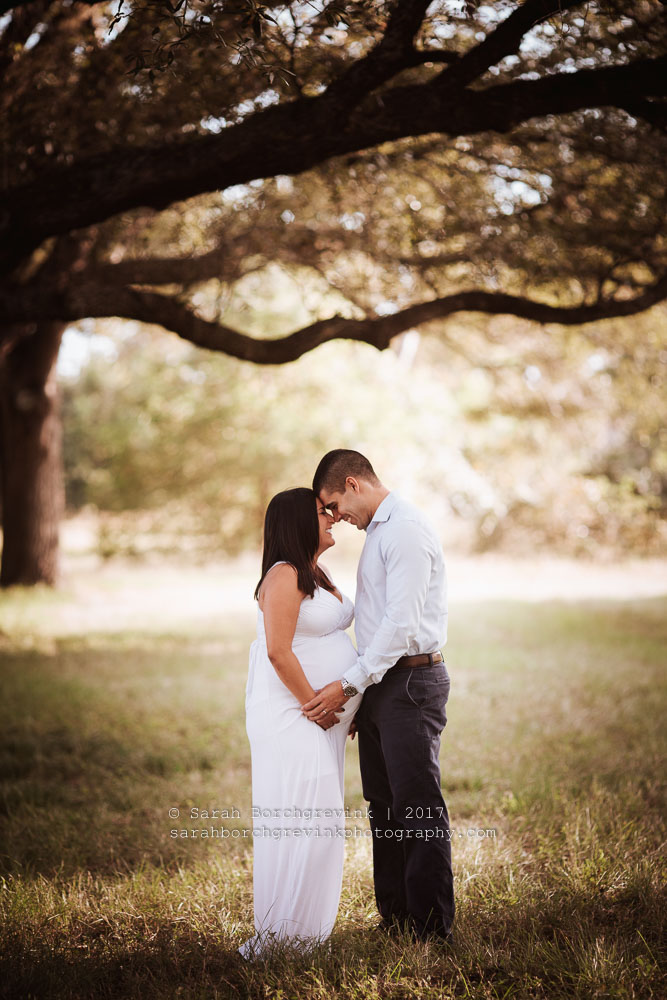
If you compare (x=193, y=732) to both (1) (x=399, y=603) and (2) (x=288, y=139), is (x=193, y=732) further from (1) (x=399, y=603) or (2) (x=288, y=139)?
(2) (x=288, y=139)

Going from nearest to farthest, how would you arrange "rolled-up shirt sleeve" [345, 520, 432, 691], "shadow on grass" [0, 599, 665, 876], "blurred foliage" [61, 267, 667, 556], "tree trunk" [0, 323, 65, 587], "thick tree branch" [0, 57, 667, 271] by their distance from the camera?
"rolled-up shirt sleeve" [345, 520, 432, 691]
"thick tree branch" [0, 57, 667, 271]
"shadow on grass" [0, 599, 665, 876]
"tree trunk" [0, 323, 65, 587]
"blurred foliage" [61, 267, 667, 556]

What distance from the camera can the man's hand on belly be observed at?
3762 mm

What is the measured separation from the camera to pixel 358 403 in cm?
1850

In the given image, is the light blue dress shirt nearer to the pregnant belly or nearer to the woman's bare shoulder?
the pregnant belly

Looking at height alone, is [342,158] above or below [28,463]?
above

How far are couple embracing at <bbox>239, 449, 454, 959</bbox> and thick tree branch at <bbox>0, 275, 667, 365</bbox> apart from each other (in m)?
3.22

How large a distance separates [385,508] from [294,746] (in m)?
1.26

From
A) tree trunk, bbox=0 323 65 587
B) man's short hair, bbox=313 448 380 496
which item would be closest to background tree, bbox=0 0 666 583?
man's short hair, bbox=313 448 380 496

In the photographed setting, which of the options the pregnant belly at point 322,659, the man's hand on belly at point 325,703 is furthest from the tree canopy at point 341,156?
the man's hand on belly at point 325,703

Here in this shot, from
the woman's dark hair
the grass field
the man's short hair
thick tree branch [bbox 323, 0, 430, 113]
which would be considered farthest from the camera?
thick tree branch [bbox 323, 0, 430, 113]

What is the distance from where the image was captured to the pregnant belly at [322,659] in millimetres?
3926

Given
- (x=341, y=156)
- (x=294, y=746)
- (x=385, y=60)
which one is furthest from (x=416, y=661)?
(x=341, y=156)

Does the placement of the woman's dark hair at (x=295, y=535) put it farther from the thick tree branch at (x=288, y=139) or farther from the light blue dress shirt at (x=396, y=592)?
the thick tree branch at (x=288, y=139)

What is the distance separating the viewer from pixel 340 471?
4047 millimetres
